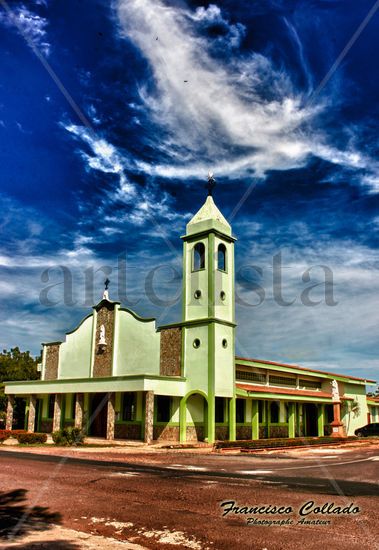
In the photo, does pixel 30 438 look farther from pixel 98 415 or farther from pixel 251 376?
pixel 251 376

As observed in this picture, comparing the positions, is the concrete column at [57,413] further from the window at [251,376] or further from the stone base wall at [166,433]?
the window at [251,376]

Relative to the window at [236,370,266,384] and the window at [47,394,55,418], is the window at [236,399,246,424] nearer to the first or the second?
Answer: the window at [236,370,266,384]

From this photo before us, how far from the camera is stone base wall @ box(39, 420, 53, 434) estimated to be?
36406 mm

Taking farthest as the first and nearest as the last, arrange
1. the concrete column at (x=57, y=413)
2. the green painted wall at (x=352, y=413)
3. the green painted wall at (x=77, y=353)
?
the green painted wall at (x=352, y=413) → the green painted wall at (x=77, y=353) → the concrete column at (x=57, y=413)

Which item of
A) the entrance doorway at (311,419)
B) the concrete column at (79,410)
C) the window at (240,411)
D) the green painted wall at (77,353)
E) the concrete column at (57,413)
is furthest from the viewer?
the entrance doorway at (311,419)

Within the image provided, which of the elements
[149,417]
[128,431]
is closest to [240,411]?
[128,431]

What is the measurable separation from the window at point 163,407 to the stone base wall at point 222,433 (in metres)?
2.95

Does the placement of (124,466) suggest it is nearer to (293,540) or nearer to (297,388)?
(293,540)

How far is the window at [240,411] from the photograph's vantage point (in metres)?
32.0

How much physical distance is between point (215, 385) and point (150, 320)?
5888 millimetres

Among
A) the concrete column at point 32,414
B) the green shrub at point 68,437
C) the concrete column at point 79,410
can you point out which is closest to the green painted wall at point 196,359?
the green shrub at point 68,437

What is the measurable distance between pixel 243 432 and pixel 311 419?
12311 mm

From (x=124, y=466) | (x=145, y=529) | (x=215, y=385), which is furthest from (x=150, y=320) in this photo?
(x=145, y=529)

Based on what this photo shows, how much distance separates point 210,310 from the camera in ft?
97.3
